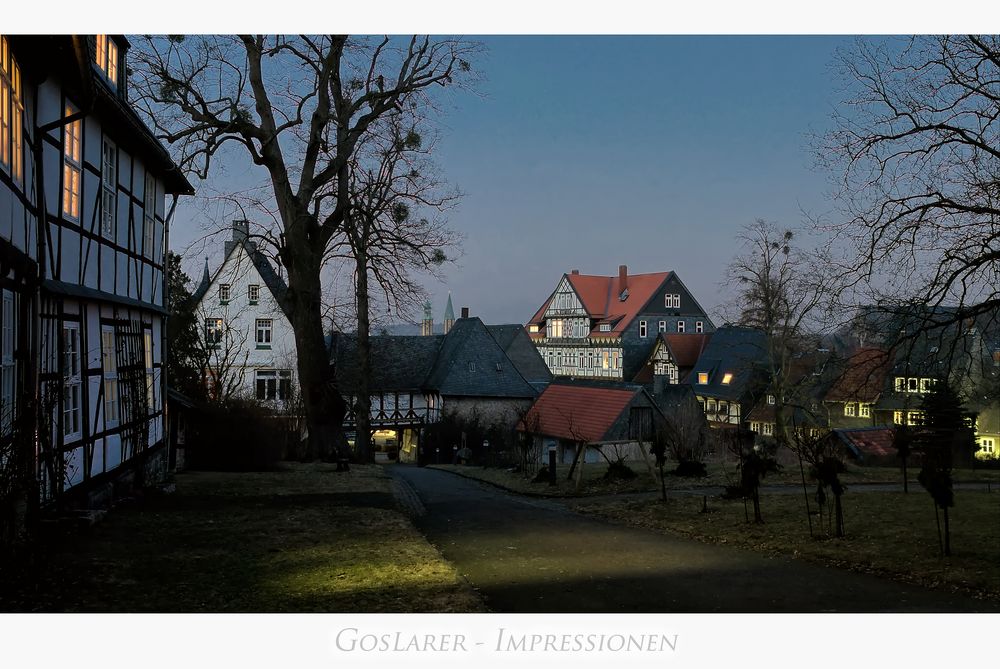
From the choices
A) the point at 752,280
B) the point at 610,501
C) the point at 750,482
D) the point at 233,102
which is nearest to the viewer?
the point at 750,482

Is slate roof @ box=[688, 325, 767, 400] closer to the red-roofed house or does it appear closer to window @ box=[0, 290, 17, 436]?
the red-roofed house

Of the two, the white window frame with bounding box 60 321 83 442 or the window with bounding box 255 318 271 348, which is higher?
the window with bounding box 255 318 271 348

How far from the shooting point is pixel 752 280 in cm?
2484

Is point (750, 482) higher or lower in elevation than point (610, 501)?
higher

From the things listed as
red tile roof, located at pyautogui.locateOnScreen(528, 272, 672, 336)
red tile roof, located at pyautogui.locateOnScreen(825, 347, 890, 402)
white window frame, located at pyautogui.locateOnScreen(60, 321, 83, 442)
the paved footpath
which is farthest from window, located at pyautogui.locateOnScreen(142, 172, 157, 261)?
red tile roof, located at pyautogui.locateOnScreen(528, 272, 672, 336)

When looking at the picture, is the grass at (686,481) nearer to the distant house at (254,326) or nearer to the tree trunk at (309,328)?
the tree trunk at (309,328)

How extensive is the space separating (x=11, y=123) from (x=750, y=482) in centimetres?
988

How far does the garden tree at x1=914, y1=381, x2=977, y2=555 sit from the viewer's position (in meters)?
8.69

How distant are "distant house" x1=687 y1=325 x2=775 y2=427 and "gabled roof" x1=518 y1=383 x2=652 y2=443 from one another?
271cm

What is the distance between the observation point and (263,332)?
116 feet

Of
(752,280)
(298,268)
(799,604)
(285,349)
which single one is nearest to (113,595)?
(799,604)

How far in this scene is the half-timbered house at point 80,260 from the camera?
330 inches

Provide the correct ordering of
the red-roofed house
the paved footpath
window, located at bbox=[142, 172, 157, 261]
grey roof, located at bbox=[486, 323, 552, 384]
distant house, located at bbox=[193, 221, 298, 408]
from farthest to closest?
grey roof, located at bbox=[486, 323, 552, 384], the red-roofed house, distant house, located at bbox=[193, 221, 298, 408], window, located at bbox=[142, 172, 157, 261], the paved footpath

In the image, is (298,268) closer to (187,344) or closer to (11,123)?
A: (187,344)
